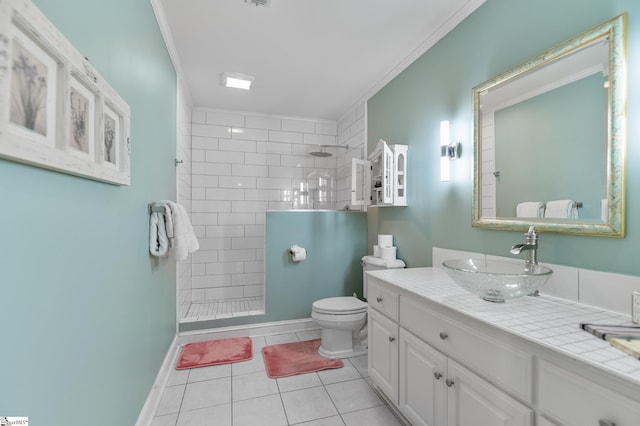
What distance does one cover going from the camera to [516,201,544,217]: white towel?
55.2 inches

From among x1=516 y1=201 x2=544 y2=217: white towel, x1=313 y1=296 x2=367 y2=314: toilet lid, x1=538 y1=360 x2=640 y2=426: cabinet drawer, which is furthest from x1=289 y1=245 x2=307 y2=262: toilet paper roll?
x1=538 y1=360 x2=640 y2=426: cabinet drawer

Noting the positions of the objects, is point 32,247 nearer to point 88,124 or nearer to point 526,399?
point 88,124

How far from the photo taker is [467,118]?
1829 mm

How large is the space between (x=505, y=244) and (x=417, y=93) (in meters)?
1.36

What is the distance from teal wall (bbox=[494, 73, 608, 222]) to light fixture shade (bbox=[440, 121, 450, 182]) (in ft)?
1.13

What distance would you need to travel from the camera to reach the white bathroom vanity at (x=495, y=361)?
0.77m

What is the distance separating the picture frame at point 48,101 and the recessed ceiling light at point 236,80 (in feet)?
5.63

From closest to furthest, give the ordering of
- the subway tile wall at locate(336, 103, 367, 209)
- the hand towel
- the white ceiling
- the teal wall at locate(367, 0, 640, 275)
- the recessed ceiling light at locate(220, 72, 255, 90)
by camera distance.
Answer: the teal wall at locate(367, 0, 640, 275), the hand towel, the white ceiling, the recessed ceiling light at locate(220, 72, 255, 90), the subway tile wall at locate(336, 103, 367, 209)

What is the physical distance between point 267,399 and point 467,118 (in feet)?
7.36

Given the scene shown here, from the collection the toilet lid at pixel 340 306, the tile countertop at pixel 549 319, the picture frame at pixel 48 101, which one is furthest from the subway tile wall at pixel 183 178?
the tile countertop at pixel 549 319

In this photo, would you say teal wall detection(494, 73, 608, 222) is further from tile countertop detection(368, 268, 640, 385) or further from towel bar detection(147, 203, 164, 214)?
towel bar detection(147, 203, 164, 214)

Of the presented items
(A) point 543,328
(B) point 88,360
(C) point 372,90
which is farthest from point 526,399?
(C) point 372,90

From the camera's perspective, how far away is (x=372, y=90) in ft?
9.72

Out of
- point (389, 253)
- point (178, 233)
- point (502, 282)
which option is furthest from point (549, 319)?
point (178, 233)
